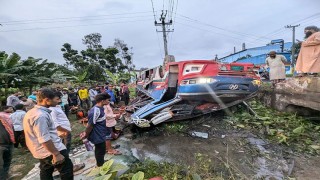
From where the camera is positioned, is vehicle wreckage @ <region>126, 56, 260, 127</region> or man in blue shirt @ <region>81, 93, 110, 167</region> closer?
man in blue shirt @ <region>81, 93, 110, 167</region>

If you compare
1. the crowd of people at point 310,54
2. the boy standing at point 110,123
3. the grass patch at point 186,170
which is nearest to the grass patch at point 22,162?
the boy standing at point 110,123

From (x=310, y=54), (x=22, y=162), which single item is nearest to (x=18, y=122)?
(x=22, y=162)

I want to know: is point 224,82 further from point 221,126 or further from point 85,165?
point 85,165

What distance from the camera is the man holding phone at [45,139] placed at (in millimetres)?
2921

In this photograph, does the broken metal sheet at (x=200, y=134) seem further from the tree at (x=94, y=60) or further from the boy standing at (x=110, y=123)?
the tree at (x=94, y=60)

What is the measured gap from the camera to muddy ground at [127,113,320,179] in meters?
4.18

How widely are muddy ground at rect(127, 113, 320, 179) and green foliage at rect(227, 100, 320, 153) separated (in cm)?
25

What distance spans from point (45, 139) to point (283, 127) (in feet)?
17.6

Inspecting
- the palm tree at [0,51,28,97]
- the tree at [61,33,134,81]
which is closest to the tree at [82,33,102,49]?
the tree at [61,33,134,81]

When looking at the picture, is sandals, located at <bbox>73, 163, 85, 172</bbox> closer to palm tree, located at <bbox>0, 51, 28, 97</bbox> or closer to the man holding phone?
the man holding phone

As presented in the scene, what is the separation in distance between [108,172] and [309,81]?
5257mm

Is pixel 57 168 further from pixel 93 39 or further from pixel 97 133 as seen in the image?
pixel 93 39

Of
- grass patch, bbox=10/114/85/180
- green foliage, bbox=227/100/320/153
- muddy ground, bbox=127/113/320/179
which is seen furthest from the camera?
green foliage, bbox=227/100/320/153

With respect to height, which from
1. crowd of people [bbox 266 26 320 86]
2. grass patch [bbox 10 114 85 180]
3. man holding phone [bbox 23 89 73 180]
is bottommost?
grass patch [bbox 10 114 85 180]
